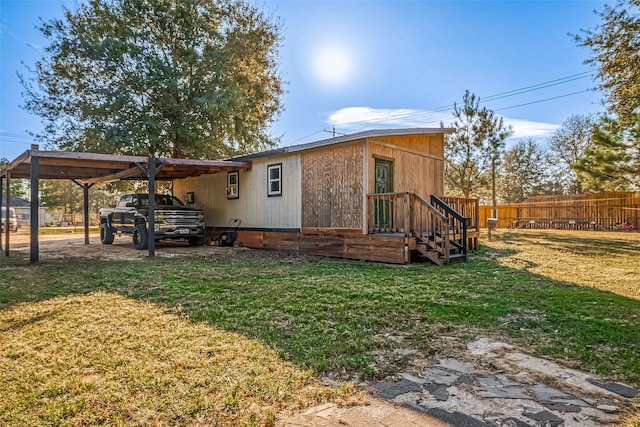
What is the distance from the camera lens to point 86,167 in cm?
1036

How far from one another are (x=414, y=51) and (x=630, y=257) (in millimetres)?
8574

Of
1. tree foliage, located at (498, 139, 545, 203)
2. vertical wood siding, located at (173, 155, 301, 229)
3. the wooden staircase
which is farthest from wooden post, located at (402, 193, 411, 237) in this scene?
tree foliage, located at (498, 139, 545, 203)

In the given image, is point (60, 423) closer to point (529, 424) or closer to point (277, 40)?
point (529, 424)

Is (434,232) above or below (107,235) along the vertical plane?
above

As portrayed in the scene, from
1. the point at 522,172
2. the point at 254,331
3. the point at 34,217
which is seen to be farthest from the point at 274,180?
the point at 522,172

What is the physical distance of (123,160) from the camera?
9.12 meters

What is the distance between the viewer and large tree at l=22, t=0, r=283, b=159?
14.7m

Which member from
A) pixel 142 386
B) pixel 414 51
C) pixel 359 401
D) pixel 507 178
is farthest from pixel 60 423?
pixel 507 178

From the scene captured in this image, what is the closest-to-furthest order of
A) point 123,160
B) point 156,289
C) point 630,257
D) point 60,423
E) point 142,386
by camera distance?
point 60,423
point 142,386
point 156,289
point 630,257
point 123,160

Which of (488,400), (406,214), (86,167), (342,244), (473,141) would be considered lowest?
(488,400)

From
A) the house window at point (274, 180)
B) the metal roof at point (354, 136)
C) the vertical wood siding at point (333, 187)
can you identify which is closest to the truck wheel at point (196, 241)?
the house window at point (274, 180)

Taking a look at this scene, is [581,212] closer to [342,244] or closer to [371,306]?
[342,244]

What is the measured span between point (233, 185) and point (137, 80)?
631 cm

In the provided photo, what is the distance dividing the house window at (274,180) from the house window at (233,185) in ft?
5.56
